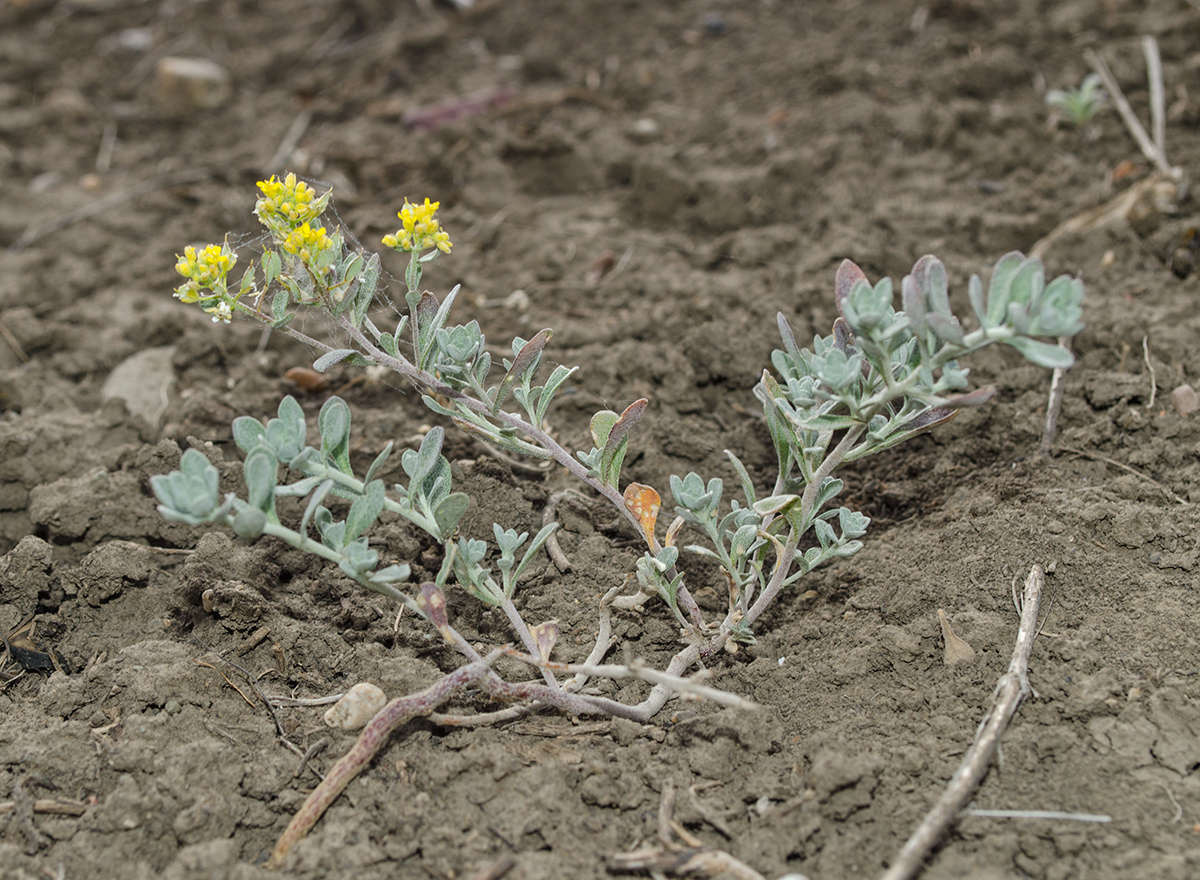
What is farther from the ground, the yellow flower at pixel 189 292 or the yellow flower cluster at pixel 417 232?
the yellow flower cluster at pixel 417 232

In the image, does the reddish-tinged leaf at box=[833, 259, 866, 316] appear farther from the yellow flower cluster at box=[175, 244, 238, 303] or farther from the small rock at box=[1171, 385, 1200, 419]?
the small rock at box=[1171, 385, 1200, 419]

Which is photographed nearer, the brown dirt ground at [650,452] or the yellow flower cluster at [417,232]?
the brown dirt ground at [650,452]

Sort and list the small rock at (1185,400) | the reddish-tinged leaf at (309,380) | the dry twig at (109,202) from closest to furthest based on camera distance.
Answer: the small rock at (1185,400)
the reddish-tinged leaf at (309,380)
the dry twig at (109,202)

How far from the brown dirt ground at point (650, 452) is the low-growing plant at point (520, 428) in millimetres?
173

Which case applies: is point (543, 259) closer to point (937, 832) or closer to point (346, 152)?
point (346, 152)

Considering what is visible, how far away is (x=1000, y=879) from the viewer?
1.64 meters

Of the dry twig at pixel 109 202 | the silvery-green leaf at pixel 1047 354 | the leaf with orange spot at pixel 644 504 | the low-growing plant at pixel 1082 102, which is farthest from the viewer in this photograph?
the dry twig at pixel 109 202

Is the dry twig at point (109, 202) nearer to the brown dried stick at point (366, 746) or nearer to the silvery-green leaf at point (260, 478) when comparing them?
the silvery-green leaf at point (260, 478)

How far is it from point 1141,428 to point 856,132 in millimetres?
2254

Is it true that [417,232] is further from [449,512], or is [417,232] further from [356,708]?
[356,708]

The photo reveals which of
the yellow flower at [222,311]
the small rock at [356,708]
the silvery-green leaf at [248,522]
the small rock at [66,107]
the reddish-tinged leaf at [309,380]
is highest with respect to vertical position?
the yellow flower at [222,311]

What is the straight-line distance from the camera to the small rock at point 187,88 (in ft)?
18.9

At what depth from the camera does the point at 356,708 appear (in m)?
2.05

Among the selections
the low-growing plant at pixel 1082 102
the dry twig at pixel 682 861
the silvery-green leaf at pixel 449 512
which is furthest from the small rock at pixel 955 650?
the low-growing plant at pixel 1082 102
